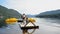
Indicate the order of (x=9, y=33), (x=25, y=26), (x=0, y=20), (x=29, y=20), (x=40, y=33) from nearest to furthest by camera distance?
(x=25, y=26)
(x=29, y=20)
(x=40, y=33)
(x=9, y=33)
(x=0, y=20)

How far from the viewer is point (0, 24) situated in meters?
11.8

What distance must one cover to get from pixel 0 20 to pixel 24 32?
9.85 meters

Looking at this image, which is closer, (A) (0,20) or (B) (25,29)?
(B) (25,29)

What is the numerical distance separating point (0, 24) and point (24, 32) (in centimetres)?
1044

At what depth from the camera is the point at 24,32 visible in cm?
158

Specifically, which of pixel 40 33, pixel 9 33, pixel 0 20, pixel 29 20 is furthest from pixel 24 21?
pixel 0 20

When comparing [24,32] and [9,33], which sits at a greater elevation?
[24,32]

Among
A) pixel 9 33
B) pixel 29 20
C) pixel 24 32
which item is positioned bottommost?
pixel 9 33

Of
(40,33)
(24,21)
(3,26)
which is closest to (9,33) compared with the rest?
(40,33)

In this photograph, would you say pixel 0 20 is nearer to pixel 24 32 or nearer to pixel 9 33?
pixel 9 33

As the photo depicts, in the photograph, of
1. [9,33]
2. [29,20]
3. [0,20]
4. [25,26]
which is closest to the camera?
[25,26]

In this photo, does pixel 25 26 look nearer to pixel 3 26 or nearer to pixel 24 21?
pixel 24 21

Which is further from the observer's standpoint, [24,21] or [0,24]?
[0,24]

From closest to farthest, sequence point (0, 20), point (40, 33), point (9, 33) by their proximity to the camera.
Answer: point (40, 33) → point (9, 33) → point (0, 20)
